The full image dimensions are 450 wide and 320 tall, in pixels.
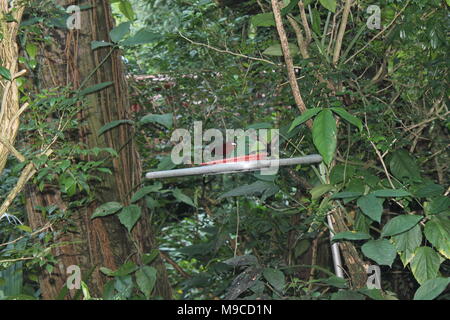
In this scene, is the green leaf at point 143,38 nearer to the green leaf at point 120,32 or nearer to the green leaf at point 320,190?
the green leaf at point 120,32

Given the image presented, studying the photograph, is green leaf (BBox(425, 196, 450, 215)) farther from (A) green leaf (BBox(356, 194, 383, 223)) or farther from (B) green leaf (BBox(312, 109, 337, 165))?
(B) green leaf (BBox(312, 109, 337, 165))

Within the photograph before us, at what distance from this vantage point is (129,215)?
1.67 meters

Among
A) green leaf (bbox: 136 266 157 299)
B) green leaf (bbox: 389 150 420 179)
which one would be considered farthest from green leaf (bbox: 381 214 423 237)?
green leaf (bbox: 136 266 157 299)

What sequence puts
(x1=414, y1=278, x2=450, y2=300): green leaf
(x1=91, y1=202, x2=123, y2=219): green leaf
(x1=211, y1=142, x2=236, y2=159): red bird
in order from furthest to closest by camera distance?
(x1=211, y1=142, x2=236, y2=159): red bird
(x1=91, y1=202, x2=123, y2=219): green leaf
(x1=414, y1=278, x2=450, y2=300): green leaf

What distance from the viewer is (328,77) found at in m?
1.54

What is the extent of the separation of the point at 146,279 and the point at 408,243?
701mm

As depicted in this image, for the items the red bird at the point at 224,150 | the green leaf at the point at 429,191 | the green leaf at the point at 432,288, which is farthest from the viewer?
the red bird at the point at 224,150

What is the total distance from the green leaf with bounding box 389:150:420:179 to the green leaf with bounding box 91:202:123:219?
758 mm

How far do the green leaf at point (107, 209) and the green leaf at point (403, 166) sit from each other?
2.49 ft

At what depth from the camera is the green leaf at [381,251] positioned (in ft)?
4.14

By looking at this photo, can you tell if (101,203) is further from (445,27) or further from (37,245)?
(445,27)

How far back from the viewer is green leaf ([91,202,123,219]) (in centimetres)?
170

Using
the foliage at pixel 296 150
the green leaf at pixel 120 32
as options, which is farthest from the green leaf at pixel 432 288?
the green leaf at pixel 120 32
